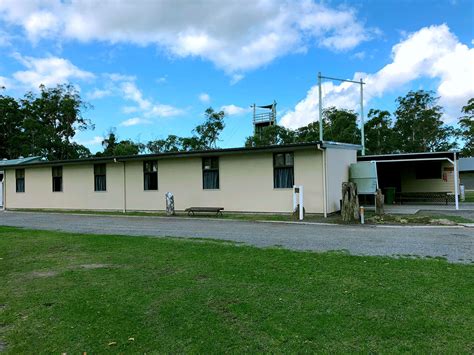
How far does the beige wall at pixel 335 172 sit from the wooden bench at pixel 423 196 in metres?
6.27

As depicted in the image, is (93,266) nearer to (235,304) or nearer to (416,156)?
(235,304)

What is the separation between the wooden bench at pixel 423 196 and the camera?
20141 mm

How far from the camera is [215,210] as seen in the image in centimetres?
1513

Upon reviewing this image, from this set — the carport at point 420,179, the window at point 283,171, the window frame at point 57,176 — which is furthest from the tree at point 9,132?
the carport at point 420,179

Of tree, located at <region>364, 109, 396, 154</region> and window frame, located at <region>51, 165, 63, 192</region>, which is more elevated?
tree, located at <region>364, 109, 396, 154</region>

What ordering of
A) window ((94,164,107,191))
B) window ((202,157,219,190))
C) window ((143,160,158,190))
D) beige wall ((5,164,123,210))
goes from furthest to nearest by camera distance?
window ((94,164,107,191))
beige wall ((5,164,123,210))
window ((143,160,158,190))
window ((202,157,219,190))

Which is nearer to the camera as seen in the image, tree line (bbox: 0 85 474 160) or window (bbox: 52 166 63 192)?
window (bbox: 52 166 63 192)

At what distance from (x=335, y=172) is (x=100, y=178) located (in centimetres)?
1200

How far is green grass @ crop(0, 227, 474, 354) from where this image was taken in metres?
3.25

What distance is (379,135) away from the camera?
1588 inches

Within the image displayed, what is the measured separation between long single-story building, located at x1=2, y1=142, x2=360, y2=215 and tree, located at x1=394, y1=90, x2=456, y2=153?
27.7m

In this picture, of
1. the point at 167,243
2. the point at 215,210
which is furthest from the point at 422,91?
the point at 167,243

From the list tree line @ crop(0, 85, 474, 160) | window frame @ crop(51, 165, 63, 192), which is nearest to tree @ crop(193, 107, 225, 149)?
tree line @ crop(0, 85, 474, 160)

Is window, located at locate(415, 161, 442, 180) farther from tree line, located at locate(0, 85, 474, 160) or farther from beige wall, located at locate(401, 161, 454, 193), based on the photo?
tree line, located at locate(0, 85, 474, 160)
